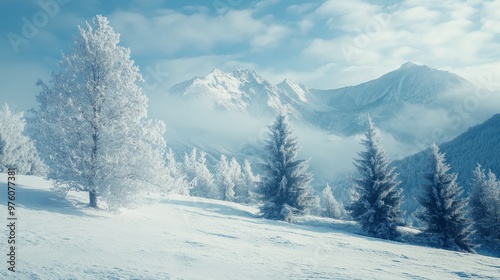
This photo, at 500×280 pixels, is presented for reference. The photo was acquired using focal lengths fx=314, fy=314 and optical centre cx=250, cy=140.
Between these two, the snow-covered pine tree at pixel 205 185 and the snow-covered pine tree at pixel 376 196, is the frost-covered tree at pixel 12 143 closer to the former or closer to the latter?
the snow-covered pine tree at pixel 205 185

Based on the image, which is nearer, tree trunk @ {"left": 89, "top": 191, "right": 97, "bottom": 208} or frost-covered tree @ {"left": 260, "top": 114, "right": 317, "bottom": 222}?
tree trunk @ {"left": 89, "top": 191, "right": 97, "bottom": 208}

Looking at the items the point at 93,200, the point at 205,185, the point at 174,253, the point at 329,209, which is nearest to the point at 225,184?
the point at 205,185

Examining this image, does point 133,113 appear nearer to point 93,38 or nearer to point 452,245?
point 93,38

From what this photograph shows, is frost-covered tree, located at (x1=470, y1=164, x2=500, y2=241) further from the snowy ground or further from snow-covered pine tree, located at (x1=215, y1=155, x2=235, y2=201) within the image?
snow-covered pine tree, located at (x1=215, y1=155, x2=235, y2=201)

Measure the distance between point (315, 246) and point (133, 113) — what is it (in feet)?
39.0

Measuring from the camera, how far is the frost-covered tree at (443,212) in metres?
29.0

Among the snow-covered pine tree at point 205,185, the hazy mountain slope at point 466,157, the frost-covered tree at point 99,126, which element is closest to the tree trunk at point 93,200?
the frost-covered tree at point 99,126

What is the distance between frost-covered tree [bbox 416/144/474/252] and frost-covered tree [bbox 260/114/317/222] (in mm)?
10884

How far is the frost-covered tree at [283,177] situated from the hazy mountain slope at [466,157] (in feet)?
438

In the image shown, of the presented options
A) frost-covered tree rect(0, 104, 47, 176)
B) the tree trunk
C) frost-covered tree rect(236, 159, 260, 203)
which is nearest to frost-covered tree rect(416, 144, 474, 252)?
the tree trunk

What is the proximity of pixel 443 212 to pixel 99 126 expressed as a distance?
30252 mm

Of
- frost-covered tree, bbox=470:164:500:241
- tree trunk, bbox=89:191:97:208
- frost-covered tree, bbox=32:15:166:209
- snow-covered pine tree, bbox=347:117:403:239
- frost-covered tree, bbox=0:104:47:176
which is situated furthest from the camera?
frost-covered tree, bbox=0:104:47:176

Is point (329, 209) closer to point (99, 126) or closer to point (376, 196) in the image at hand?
Answer: point (376, 196)

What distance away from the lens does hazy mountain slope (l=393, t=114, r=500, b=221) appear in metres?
152
